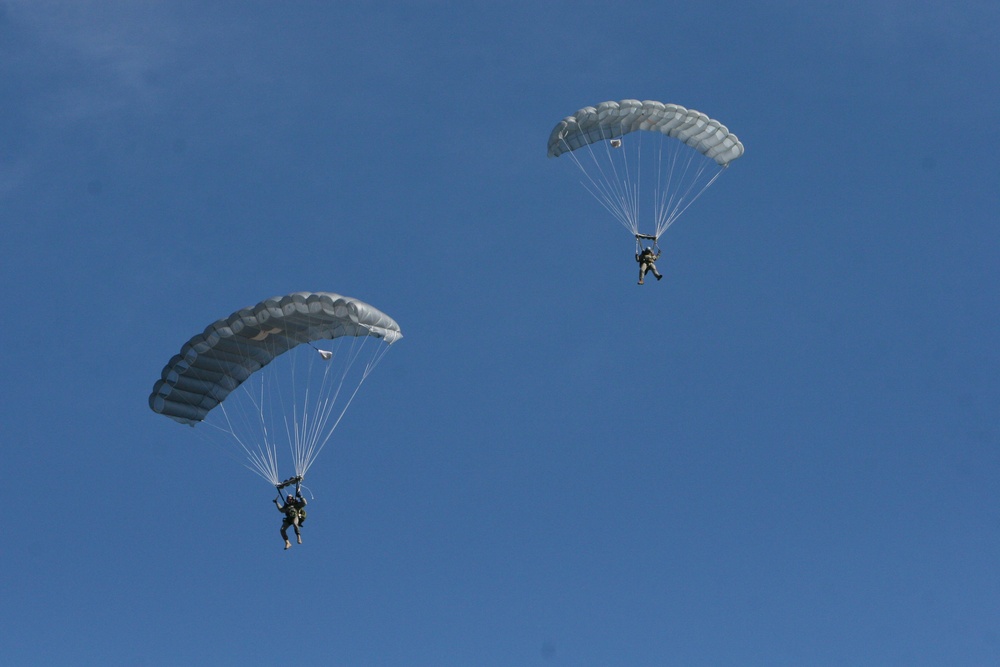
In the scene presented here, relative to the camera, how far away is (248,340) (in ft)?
114

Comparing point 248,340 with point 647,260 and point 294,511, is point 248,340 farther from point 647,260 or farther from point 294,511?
point 647,260

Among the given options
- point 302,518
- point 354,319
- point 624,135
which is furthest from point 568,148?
point 302,518

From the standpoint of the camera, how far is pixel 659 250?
4016 cm

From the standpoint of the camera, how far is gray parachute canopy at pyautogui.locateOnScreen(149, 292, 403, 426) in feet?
110

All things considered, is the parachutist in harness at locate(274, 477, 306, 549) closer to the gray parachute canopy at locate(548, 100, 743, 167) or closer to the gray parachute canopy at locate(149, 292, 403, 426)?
the gray parachute canopy at locate(149, 292, 403, 426)

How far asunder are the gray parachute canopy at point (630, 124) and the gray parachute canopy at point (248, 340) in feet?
22.8

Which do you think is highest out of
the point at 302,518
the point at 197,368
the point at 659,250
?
the point at 659,250

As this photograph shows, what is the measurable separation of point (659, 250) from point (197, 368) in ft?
36.5

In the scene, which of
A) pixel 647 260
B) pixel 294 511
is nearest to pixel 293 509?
pixel 294 511

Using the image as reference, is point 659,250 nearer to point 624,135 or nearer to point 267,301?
point 624,135

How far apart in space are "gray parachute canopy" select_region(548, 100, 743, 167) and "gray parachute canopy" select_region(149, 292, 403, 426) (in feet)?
22.8

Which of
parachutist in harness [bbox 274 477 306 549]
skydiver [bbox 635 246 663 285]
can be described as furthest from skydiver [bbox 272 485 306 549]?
skydiver [bbox 635 246 663 285]

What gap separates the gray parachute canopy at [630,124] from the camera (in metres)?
38.8

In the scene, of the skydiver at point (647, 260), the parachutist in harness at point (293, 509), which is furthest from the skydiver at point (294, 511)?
the skydiver at point (647, 260)
